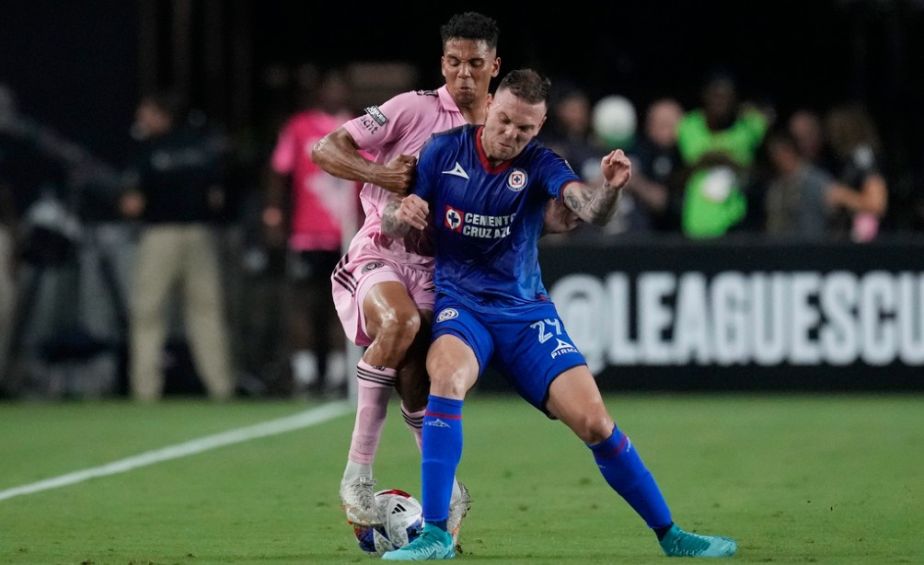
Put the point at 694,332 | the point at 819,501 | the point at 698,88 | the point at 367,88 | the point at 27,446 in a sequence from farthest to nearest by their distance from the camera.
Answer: the point at 367,88
the point at 698,88
the point at 694,332
the point at 27,446
the point at 819,501

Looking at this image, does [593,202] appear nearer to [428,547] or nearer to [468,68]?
[468,68]

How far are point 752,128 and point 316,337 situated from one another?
4.13 metres

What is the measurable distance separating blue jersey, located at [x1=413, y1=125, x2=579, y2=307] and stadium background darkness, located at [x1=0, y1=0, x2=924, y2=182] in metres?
9.47

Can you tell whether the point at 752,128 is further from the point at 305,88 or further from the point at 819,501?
the point at 819,501

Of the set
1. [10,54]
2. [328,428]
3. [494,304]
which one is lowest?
[328,428]

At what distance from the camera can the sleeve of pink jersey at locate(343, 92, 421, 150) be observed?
838 cm

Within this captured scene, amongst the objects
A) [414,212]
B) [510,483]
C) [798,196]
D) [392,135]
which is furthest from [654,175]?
[414,212]

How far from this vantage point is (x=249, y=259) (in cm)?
1709

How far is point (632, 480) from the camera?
751 centimetres

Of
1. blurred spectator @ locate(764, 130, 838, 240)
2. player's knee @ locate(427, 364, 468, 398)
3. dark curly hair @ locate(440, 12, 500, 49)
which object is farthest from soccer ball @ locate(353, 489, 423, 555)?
blurred spectator @ locate(764, 130, 838, 240)

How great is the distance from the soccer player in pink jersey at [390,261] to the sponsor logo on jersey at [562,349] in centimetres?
59

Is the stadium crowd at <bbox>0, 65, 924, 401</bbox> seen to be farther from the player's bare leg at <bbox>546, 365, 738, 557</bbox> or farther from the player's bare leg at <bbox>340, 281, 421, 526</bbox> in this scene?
the player's bare leg at <bbox>546, 365, 738, 557</bbox>

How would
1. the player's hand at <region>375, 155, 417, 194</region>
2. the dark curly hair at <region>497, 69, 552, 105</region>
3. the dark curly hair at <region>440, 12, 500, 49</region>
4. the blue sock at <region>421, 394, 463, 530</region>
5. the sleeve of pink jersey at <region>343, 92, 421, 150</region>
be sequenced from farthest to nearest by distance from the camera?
1. the sleeve of pink jersey at <region>343, 92, 421, 150</region>
2. the dark curly hair at <region>440, 12, 500, 49</region>
3. the player's hand at <region>375, 155, 417, 194</region>
4. the dark curly hair at <region>497, 69, 552, 105</region>
5. the blue sock at <region>421, 394, 463, 530</region>

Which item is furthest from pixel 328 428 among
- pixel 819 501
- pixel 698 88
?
pixel 698 88
